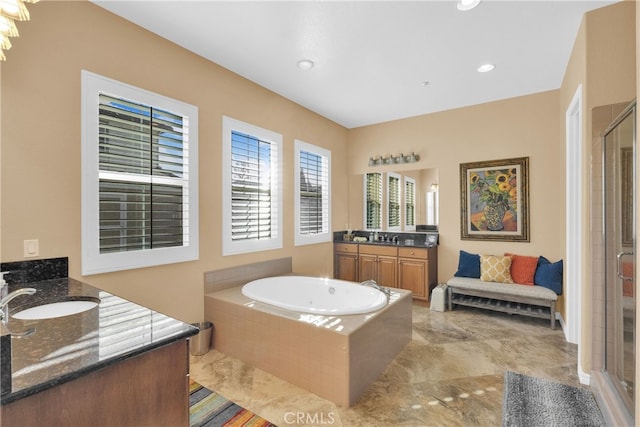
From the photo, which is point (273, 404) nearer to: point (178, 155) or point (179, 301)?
point (179, 301)

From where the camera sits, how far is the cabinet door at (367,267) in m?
4.51

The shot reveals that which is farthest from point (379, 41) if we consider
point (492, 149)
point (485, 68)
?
point (492, 149)

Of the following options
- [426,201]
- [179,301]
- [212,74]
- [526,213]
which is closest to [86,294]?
[179,301]

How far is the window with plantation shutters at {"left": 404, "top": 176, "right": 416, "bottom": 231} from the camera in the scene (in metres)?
4.58

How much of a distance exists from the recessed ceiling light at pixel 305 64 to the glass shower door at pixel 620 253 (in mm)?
2439

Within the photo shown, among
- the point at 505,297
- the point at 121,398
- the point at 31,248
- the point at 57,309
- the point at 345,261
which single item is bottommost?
the point at 505,297

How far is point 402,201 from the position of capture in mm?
4730

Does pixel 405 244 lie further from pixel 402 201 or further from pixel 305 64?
pixel 305 64

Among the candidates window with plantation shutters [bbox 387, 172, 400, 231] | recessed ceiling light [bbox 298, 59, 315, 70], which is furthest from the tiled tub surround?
recessed ceiling light [bbox 298, 59, 315, 70]

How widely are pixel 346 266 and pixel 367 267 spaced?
365 mm

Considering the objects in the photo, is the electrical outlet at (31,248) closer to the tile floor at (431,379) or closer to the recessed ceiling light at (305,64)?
the tile floor at (431,379)

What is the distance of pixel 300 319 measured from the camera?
227 centimetres

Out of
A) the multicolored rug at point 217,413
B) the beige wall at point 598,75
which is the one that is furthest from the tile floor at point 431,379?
the beige wall at point 598,75

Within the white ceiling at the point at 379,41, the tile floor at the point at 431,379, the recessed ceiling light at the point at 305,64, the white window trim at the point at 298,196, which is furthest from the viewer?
the white window trim at the point at 298,196
